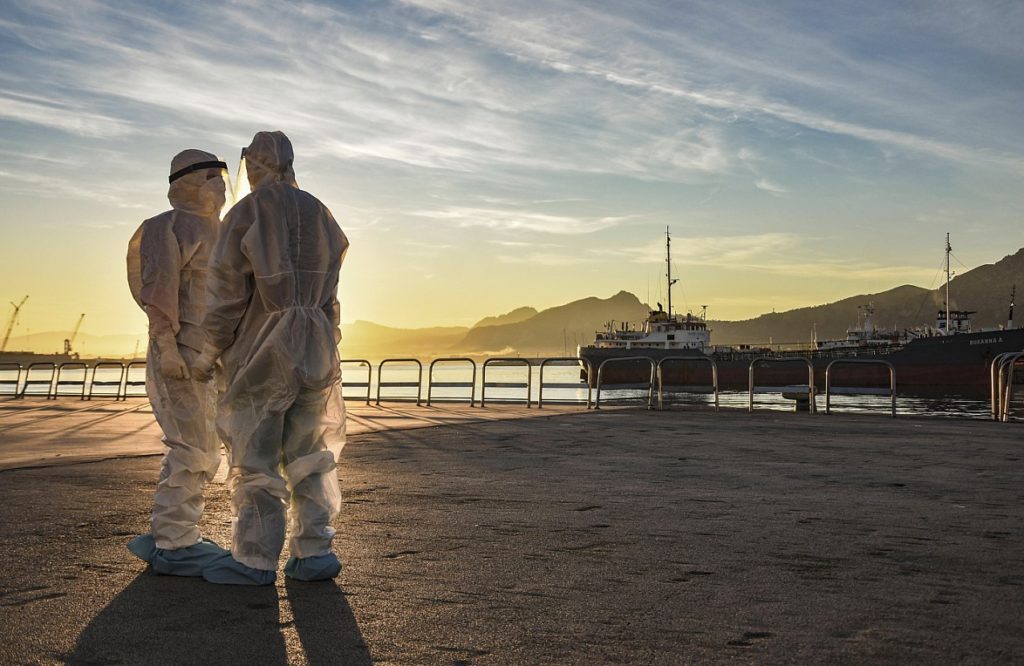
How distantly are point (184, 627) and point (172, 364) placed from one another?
1.25 metres

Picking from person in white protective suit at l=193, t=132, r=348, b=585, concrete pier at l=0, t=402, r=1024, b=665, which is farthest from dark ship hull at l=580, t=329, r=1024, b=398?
person in white protective suit at l=193, t=132, r=348, b=585

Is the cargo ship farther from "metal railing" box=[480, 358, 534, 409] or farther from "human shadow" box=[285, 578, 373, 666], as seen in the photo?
"human shadow" box=[285, 578, 373, 666]

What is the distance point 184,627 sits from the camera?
9.48 ft

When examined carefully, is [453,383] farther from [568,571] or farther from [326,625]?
[326,625]

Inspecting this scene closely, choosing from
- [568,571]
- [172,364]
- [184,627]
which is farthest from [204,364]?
[568,571]

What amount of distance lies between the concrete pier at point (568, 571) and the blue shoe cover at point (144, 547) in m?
0.06

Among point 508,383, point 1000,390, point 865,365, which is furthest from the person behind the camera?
point 865,365

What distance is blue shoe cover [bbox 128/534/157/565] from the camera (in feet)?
12.2

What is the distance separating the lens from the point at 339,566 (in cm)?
354

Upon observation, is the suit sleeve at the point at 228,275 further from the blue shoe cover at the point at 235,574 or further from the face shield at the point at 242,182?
the blue shoe cover at the point at 235,574

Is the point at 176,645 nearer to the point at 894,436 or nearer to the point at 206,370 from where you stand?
the point at 206,370

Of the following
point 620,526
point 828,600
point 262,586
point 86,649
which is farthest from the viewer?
point 620,526

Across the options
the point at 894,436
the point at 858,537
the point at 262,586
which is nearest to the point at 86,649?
the point at 262,586

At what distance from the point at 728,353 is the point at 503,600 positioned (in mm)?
63848
